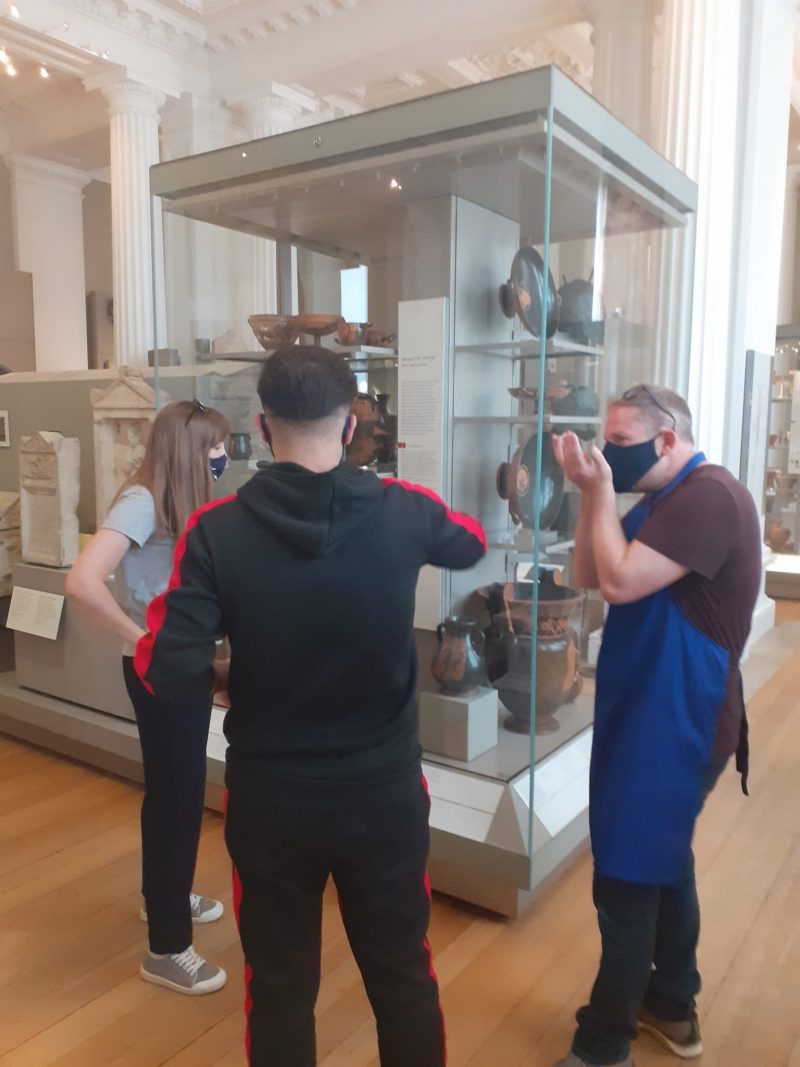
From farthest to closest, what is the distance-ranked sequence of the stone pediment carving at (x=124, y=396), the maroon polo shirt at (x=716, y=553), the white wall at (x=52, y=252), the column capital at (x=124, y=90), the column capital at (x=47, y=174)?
1. the white wall at (x=52, y=252)
2. the column capital at (x=47, y=174)
3. the column capital at (x=124, y=90)
4. the stone pediment carving at (x=124, y=396)
5. the maroon polo shirt at (x=716, y=553)

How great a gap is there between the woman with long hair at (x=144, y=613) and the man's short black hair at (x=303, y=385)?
33.2 inches

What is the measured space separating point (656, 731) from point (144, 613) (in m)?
1.34

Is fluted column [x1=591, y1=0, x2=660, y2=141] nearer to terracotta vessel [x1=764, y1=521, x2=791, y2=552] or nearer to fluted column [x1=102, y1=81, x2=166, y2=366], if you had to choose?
terracotta vessel [x1=764, y1=521, x2=791, y2=552]

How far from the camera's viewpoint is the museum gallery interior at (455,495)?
243 cm

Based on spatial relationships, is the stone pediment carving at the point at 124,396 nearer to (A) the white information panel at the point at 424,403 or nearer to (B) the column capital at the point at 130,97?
(A) the white information panel at the point at 424,403

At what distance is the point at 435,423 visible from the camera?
3041 mm

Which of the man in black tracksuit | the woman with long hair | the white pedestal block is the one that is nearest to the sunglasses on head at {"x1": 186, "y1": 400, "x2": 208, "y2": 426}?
the woman with long hair

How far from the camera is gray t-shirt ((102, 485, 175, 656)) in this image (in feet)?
7.17

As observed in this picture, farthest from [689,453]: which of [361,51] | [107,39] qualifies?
[107,39]

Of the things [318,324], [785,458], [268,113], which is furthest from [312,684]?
[268,113]

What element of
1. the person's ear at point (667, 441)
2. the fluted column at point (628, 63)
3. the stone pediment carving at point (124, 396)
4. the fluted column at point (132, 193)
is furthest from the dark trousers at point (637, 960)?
the fluted column at point (132, 193)

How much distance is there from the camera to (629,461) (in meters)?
1.97

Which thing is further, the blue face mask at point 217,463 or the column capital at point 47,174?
the column capital at point 47,174

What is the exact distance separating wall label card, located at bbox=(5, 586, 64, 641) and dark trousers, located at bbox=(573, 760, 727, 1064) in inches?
116
